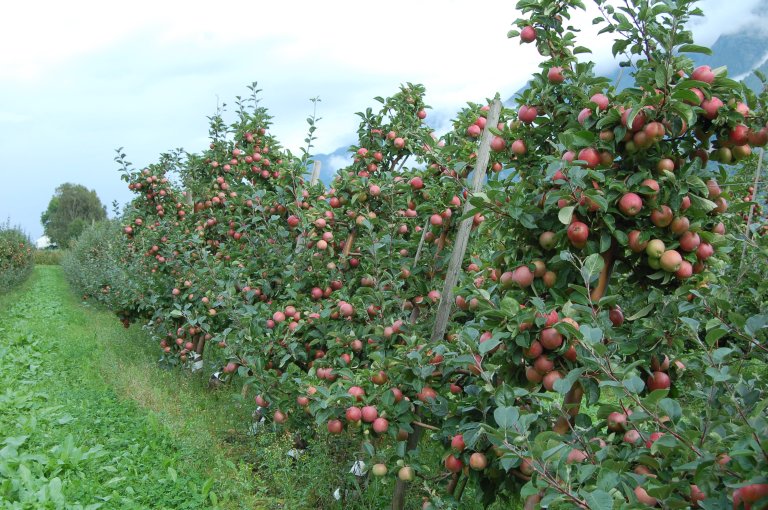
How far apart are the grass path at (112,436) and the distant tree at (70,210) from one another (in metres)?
51.6

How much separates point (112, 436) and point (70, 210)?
191 ft

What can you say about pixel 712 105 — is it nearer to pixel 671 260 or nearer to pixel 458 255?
pixel 671 260

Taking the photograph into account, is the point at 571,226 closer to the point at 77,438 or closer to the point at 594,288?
the point at 594,288

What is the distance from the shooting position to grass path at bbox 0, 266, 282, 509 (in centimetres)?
364

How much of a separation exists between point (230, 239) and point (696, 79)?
5.15 meters

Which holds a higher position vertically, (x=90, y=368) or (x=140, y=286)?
(x=140, y=286)

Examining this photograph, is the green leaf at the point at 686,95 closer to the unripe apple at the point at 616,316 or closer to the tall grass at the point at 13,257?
the unripe apple at the point at 616,316

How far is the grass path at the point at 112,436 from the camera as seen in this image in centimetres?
364

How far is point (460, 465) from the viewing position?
2.43 meters

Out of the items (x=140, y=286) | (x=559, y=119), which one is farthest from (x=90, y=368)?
(x=559, y=119)

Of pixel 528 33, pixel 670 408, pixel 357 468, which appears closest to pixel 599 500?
pixel 670 408

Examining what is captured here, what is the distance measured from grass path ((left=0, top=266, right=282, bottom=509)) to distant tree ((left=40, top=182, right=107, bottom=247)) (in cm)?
5163

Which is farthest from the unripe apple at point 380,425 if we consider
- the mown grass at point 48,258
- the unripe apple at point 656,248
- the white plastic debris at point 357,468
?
the mown grass at point 48,258

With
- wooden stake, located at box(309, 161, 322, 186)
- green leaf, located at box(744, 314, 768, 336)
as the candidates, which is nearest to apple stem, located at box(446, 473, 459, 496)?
green leaf, located at box(744, 314, 768, 336)
